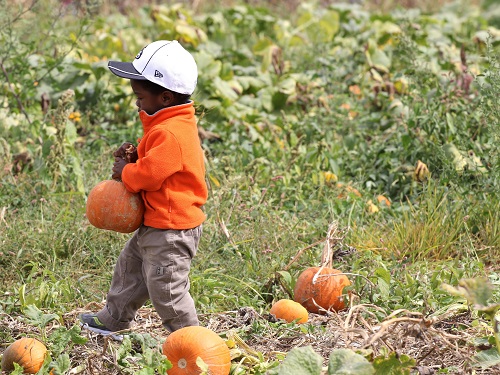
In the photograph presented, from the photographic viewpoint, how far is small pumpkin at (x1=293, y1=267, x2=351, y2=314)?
4066 mm

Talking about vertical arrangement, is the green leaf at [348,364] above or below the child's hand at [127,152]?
below

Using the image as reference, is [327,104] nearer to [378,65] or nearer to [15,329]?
[378,65]

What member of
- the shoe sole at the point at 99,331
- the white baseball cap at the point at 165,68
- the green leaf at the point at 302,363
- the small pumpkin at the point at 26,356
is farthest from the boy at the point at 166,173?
the green leaf at the point at 302,363

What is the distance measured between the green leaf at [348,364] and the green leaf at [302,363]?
6 cm

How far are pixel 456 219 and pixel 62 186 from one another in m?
2.52

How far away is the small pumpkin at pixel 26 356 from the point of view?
10.6 ft

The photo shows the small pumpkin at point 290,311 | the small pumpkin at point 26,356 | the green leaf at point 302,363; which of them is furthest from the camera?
the small pumpkin at point 290,311

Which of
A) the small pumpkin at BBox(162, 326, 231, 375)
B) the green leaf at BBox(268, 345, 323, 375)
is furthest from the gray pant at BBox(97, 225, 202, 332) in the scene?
the green leaf at BBox(268, 345, 323, 375)

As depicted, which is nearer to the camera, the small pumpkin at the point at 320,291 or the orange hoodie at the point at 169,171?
the orange hoodie at the point at 169,171

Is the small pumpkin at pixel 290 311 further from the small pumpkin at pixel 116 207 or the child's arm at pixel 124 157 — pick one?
the child's arm at pixel 124 157

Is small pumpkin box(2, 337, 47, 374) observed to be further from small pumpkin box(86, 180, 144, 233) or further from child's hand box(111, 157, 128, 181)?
child's hand box(111, 157, 128, 181)

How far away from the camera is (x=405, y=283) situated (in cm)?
435

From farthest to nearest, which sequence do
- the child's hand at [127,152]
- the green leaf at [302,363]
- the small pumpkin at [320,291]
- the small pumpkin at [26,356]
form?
1. the small pumpkin at [320,291]
2. the child's hand at [127,152]
3. the small pumpkin at [26,356]
4. the green leaf at [302,363]

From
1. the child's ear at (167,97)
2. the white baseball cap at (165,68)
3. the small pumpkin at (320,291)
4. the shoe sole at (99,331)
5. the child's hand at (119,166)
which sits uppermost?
A: the white baseball cap at (165,68)
